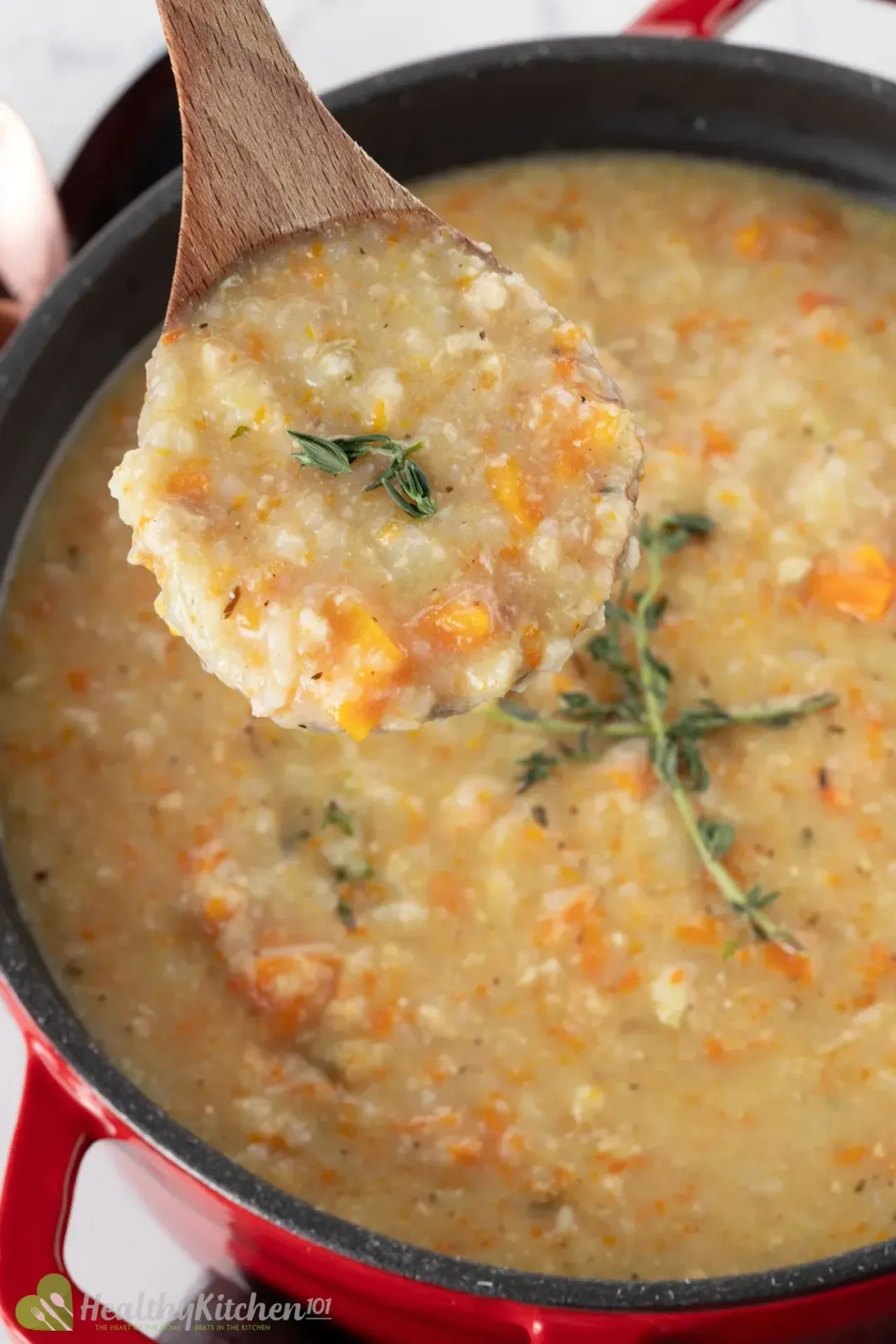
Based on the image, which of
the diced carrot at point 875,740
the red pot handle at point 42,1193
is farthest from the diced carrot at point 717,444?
the red pot handle at point 42,1193

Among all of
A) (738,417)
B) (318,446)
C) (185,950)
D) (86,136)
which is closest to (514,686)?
(318,446)

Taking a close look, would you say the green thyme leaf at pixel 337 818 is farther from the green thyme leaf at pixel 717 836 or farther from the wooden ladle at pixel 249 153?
the wooden ladle at pixel 249 153

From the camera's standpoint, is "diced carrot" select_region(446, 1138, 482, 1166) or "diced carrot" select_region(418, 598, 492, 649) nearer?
"diced carrot" select_region(418, 598, 492, 649)

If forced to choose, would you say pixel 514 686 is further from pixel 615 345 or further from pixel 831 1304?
pixel 615 345

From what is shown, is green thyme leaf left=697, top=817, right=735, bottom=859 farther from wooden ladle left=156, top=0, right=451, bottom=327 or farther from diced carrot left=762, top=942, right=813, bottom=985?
wooden ladle left=156, top=0, right=451, bottom=327

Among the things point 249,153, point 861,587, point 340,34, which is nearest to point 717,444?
point 861,587

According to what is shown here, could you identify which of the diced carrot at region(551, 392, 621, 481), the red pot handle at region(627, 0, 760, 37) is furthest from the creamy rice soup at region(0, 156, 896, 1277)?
the red pot handle at region(627, 0, 760, 37)

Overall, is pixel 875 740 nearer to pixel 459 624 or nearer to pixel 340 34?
pixel 459 624
